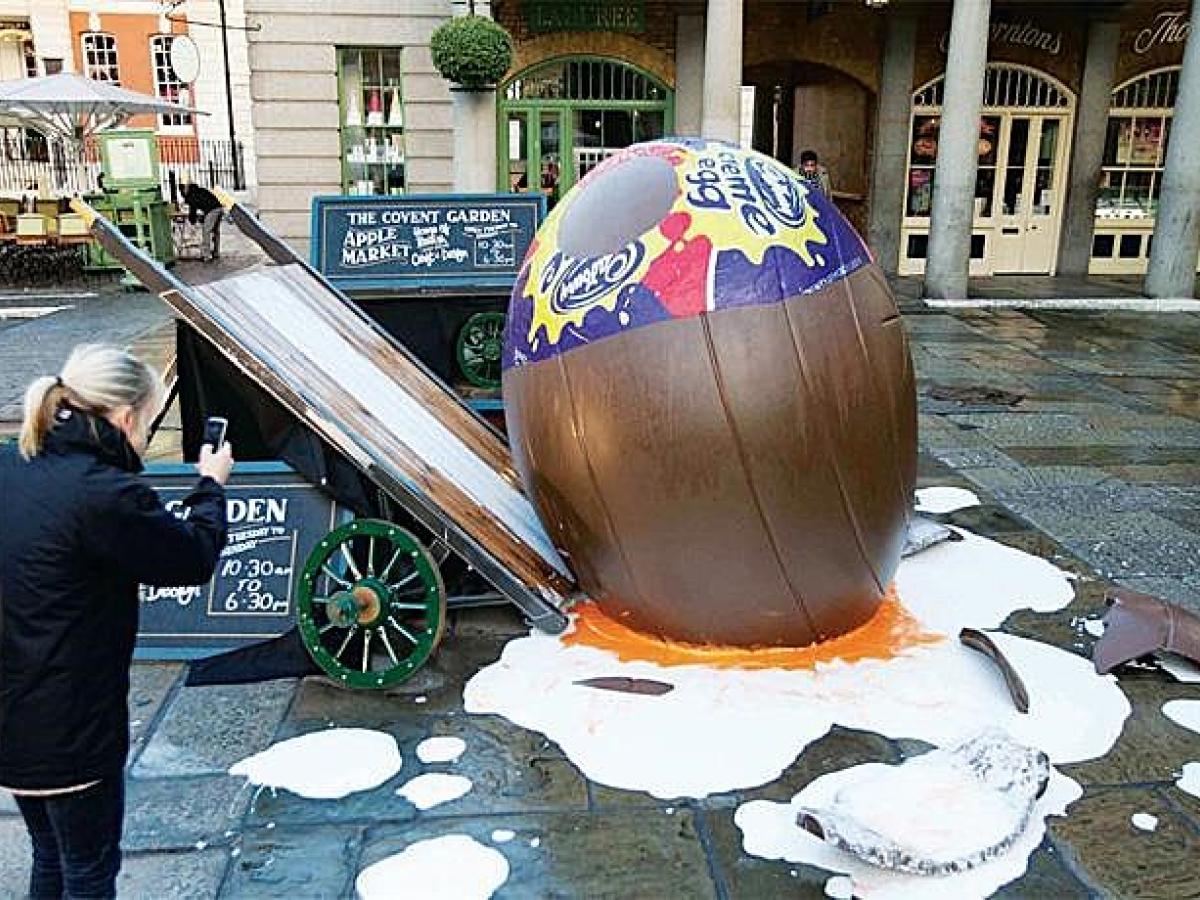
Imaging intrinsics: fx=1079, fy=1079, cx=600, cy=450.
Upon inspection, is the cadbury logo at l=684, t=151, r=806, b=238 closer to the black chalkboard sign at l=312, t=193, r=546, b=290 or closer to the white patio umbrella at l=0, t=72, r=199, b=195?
the black chalkboard sign at l=312, t=193, r=546, b=290

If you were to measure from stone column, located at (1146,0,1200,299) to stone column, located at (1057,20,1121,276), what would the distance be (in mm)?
2979

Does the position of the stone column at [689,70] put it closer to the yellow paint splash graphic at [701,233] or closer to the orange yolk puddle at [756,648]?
the yellow paint splash graphic at [701,233]

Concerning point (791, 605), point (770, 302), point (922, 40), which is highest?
point (922, 40)

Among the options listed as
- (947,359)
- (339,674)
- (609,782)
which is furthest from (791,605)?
(947,359)

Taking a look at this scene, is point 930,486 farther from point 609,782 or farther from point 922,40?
point 922,40

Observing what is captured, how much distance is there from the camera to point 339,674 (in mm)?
4320

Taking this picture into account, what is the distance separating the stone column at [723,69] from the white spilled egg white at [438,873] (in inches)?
458

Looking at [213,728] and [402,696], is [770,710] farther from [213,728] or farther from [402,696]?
[213,728]

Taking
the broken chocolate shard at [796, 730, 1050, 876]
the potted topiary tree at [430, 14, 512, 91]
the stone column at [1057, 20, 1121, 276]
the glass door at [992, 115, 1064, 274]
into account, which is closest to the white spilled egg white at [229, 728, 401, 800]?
the broken chocolate shard at [796, 730, 1050, 876]

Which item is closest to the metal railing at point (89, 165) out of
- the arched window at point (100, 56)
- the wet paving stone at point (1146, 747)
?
the arched window at point (100, 56)

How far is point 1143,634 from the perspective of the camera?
4566 mm

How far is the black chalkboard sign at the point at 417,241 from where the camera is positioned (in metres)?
8.37

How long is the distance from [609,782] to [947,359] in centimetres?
868

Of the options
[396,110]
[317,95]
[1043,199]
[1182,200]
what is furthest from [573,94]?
[1182,200]
